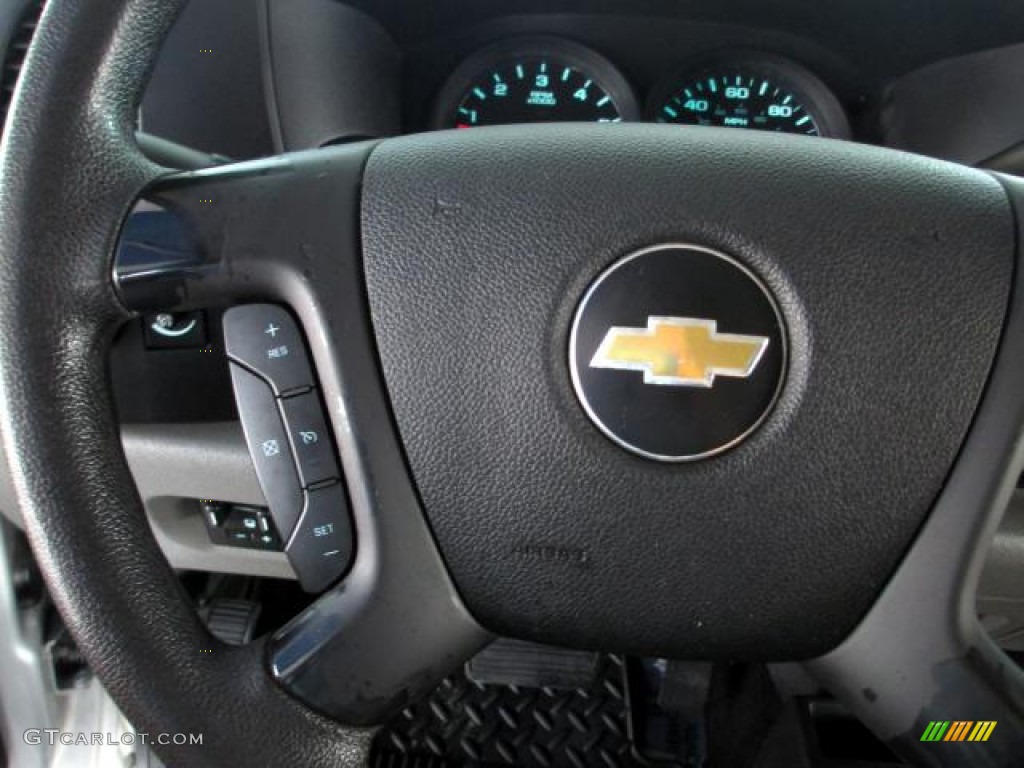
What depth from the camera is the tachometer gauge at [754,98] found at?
183 centimetres

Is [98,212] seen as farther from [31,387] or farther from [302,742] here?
[302,742]

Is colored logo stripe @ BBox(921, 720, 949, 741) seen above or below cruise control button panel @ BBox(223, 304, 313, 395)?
below

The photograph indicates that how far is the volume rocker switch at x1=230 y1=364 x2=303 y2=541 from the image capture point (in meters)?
0.72

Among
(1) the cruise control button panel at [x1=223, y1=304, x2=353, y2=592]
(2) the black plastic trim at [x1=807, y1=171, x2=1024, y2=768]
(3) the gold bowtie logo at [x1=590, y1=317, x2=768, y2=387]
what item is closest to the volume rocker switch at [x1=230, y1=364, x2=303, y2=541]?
(1) the cruise control button panel at [x1=223, y1=304, x2=353, y2=592]

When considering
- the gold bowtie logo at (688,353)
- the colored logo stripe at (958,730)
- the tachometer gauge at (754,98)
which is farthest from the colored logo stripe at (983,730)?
the tachometer gauge at (754,98)

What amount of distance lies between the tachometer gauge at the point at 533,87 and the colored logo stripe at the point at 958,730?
1347mm

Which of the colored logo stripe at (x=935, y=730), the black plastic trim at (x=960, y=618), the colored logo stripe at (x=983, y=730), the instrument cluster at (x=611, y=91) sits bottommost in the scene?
the colored logo stripe at (x=935, y=730)

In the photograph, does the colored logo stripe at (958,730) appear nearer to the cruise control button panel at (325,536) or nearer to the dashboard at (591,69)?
the cruise control button panel at (325,536)

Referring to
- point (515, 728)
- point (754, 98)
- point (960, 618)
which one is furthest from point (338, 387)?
point (754, 98)

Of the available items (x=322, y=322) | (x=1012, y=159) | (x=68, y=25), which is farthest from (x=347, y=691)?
(x=1012, y=159)

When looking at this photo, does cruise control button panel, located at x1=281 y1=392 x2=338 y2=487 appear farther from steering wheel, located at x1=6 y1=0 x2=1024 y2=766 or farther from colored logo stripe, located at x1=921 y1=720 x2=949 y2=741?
colored logo stripe, located at x1=921 y1=720 x2=949 y2=741

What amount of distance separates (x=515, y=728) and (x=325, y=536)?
2.06 ft

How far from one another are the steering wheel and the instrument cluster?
1.17m

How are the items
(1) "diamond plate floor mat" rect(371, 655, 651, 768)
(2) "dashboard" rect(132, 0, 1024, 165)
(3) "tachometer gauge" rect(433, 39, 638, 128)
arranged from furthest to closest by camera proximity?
1. (3) "tachometer gauge" rect(433, 39, 638, 128)
2. (2) "dashboard" rect(132, 0, 1024, 165)
3. (1) "diamond plate floor mat" rect(371, 655, 651, 768)
